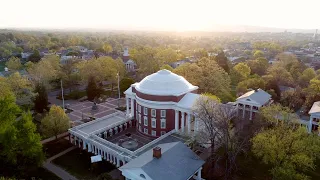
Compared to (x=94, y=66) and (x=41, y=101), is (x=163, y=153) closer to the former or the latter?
(x=41, y=101)

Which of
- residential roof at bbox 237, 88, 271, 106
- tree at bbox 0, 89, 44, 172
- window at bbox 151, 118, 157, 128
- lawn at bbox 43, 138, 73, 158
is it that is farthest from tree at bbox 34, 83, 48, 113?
residential roof at bbox 237, 88, 271, 106

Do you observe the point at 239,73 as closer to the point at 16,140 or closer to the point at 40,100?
the point at 40,100

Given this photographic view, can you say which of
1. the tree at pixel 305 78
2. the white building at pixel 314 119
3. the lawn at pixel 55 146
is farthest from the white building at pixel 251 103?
the lawn at pixel 55 146

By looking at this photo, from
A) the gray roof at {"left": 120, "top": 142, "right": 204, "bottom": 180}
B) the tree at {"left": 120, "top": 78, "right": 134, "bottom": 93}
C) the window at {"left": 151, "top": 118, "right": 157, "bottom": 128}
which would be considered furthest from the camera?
the tree at {"left": 120, "top": 78, "right": 134, "bottom": 93}

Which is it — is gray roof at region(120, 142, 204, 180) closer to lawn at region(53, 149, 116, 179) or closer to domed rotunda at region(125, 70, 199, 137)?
lawn at region(53, 149, 116, 179)

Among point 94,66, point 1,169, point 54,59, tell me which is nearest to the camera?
point 1,169

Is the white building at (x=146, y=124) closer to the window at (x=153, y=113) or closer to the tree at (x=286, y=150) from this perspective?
the window at (x=153, y=113)

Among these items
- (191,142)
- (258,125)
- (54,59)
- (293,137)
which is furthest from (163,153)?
(54,59)
